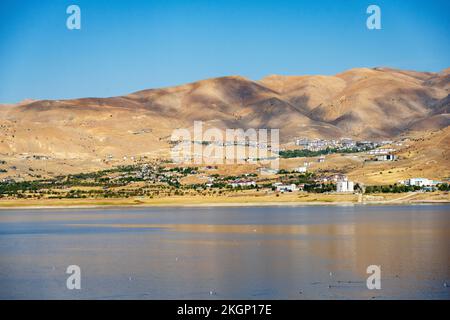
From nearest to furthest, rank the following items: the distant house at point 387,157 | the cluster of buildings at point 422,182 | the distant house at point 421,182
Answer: the cluster of buildings at point 422,182, the distant house at point 421,182, the distant house at point 387,157

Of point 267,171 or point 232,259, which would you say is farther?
point 267,171

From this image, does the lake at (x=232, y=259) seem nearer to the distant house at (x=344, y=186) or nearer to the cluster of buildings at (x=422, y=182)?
the cluster of buildings at (x=422, y=182)

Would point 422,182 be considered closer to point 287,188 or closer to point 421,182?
point 421,182

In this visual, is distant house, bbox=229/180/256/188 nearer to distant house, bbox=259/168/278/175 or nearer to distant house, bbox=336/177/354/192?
distant house, bbox=259/168/278/175

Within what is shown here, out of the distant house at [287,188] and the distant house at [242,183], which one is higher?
the distant house at [242,183]

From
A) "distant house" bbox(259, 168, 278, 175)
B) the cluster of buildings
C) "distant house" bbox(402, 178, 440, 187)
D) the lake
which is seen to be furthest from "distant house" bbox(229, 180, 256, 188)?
the lake

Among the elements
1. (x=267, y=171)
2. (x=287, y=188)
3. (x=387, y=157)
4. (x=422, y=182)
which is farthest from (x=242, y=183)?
(x=387, y=157)

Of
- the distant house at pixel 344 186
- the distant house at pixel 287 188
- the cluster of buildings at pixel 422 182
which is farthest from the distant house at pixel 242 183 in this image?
the cluster of buildings at pixel 422 182

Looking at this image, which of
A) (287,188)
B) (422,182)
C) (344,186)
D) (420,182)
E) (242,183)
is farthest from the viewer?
(242,183)

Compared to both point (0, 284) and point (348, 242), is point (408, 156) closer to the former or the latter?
point (348, 242)
